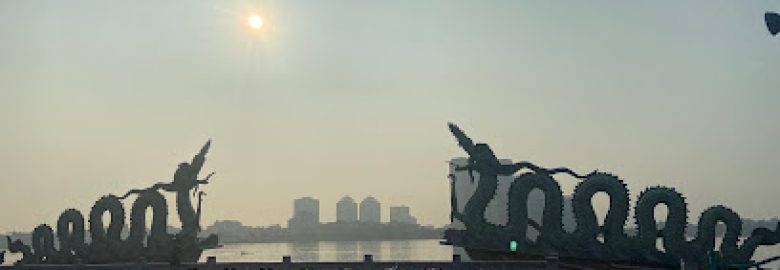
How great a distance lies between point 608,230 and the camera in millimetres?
28844

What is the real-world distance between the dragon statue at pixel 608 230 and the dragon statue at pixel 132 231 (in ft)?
52.4

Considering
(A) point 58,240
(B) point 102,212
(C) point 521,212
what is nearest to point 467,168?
(C) point 521,212

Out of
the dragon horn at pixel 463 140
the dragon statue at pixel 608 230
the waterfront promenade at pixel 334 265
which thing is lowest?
the waterfront promenade at pixel 334 265

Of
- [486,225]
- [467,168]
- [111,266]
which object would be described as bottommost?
[111,266]

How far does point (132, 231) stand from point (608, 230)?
25.2 metres

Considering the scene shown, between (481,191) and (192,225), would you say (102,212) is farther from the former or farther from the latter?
(481,191)

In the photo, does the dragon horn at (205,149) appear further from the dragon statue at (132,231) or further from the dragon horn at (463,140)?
the dragon horn at (463,140)

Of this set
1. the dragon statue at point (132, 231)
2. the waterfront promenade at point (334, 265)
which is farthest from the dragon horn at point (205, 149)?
the waterfront promenade at point (334, 265)

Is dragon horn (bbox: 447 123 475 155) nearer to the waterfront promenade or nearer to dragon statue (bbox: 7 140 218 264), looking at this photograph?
the waterfront promenade

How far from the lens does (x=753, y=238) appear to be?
2766cm

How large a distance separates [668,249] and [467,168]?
33.1 feet

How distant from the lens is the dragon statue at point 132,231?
115 feet

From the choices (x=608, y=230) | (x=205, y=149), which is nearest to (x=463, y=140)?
(x=608, y=230)

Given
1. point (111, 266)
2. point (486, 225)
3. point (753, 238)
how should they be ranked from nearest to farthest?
1. point (111, 266)
2. point (753, 238)
3. point (486, 225)
